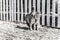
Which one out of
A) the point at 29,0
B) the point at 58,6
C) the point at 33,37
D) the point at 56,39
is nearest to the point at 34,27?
the point at 33,37

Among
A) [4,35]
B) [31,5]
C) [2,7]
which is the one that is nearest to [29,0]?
[31,5]

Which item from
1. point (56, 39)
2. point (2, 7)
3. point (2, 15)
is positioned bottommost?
point (56, 39)

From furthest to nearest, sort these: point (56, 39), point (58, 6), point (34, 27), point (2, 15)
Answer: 1. point (2, 15)
2. point (58, 6)
3. point (34, 27)
4. point (56, 39)

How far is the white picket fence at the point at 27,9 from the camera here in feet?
11.9

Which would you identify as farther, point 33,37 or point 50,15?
point 50,15

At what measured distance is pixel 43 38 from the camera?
8.23ft

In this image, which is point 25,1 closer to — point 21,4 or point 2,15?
point 21,4

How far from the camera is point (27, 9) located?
163 inches

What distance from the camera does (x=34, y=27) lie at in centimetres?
305

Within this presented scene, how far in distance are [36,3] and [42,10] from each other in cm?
31

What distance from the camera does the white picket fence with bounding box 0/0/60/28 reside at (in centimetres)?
362

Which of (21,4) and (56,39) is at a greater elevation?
(21,4)

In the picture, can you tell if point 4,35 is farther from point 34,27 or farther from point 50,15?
point 50,15

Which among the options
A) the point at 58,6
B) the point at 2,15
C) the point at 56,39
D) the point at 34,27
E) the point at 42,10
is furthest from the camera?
the point at 2,15
